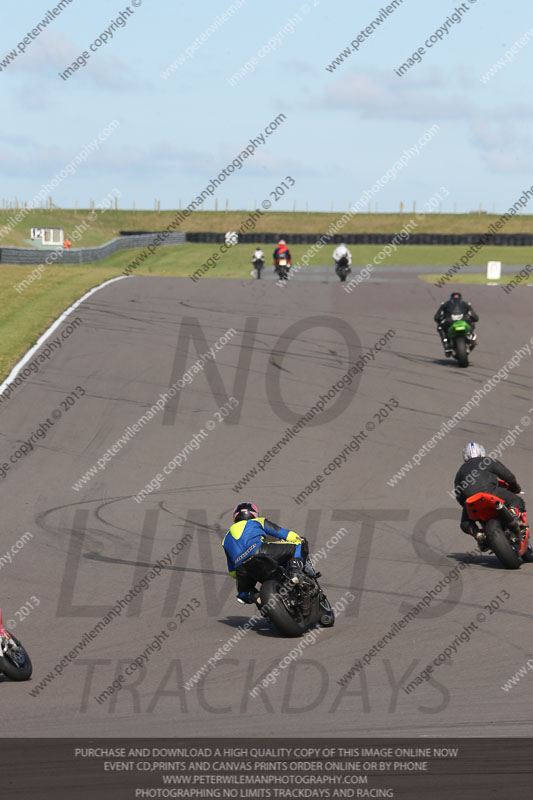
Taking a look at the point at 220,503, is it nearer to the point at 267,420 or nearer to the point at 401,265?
the point at 267,420

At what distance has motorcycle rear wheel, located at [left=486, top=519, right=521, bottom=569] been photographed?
12000 millimetres

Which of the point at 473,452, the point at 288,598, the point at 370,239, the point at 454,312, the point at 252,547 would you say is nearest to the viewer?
the point at 288,598

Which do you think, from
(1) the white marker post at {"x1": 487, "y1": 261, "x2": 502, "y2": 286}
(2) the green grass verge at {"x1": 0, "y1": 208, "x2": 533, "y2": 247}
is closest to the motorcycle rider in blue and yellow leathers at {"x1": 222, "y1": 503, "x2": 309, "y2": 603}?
(1) the white marker post at {"x1": 487, "y1": 261, "x2": 502, "y2": 286}

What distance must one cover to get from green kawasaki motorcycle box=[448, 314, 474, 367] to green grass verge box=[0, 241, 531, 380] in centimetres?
953

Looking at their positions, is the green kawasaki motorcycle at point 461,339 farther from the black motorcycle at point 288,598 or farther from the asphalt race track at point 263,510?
the black motorcycle at point 288,598

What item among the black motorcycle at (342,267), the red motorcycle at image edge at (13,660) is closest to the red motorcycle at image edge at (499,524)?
the red motorcycle at image edge at (13,660)

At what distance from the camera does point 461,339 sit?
24.5 m

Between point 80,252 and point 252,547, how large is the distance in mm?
43384

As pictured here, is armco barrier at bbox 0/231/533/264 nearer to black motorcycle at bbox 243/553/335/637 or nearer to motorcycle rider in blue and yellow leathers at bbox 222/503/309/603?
motorcycle rider in blue and yellow leathers at bbox 222/503/309/603

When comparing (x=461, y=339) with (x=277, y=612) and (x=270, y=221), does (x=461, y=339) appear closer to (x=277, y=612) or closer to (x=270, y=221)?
(x=277, y=612)

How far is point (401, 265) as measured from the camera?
5662cm

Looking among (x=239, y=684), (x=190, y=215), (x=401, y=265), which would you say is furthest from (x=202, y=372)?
(x=190, y=215)

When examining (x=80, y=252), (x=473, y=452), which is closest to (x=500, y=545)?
(x=473, y=452)

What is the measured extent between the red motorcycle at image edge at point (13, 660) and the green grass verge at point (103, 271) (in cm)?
1454
